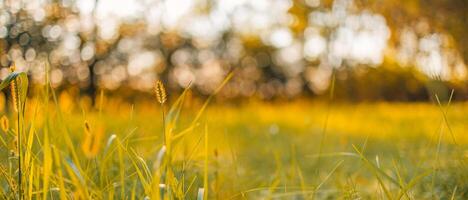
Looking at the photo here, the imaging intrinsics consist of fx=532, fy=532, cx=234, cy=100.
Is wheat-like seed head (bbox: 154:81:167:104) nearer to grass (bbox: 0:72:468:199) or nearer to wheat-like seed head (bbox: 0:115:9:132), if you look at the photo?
grass (bbox: 0:72:468:199)

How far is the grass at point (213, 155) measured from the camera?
1269 millimetres

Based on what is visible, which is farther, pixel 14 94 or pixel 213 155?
pixel 213 155

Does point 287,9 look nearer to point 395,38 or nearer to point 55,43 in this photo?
point 395,38

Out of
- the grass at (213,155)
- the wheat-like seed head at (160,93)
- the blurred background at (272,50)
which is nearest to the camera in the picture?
the wheat-like seed head at (160,93)

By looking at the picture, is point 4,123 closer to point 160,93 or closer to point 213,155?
point 160,93

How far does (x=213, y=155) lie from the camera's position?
367 centimetres

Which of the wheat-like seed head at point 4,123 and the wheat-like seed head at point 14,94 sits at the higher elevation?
the wheat-like seed head at point 14,94

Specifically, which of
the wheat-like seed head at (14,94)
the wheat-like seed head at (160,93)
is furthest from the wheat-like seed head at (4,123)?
the wheat-like seed head at (160,93)

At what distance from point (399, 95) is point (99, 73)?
1127 cm

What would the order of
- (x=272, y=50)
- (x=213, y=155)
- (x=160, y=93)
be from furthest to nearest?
1. (x=272, y=50)
2. (x=213, y=155)
3. (x=160, y=93)

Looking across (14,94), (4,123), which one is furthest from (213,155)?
(14,94)

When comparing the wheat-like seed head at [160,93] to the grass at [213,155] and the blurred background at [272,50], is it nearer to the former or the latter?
the grass at [213,155]

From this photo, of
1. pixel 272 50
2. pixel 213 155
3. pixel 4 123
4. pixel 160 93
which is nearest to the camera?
pixel 160 93

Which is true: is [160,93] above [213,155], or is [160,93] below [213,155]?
above
